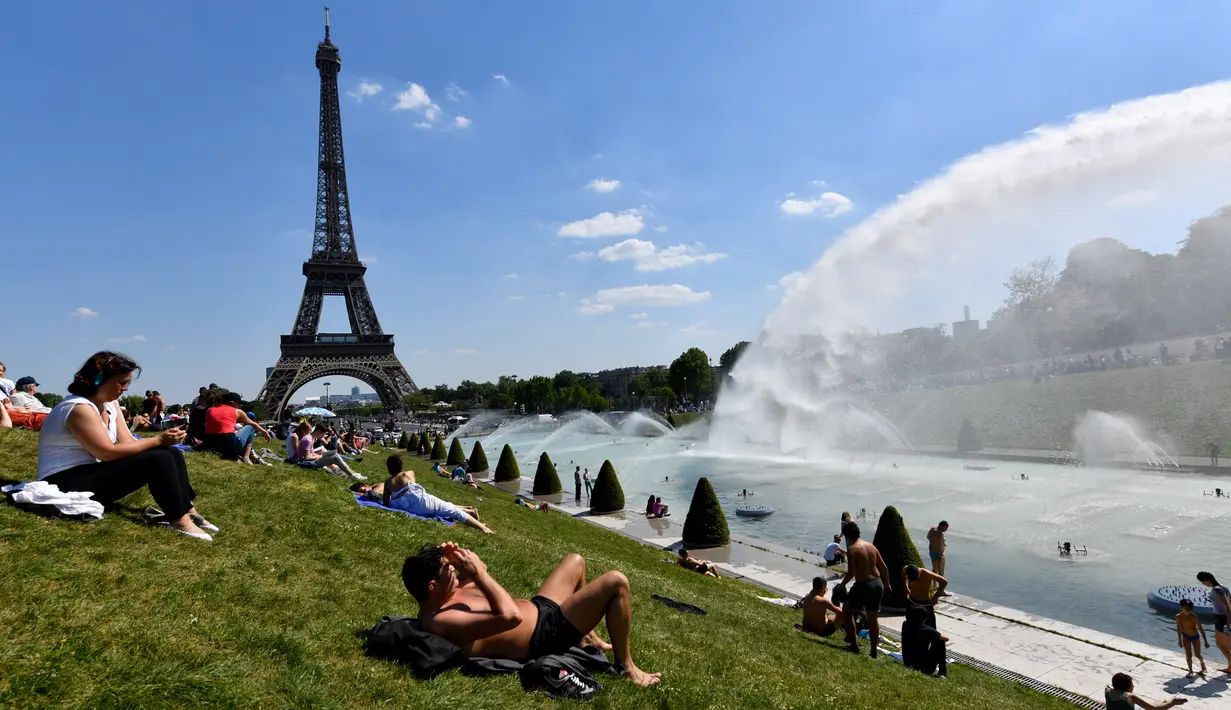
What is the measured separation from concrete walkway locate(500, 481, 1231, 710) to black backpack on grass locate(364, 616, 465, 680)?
34.8 ft

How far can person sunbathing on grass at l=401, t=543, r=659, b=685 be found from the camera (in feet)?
14.3

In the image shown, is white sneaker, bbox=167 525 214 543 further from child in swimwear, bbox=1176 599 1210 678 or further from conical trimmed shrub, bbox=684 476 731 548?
conical trimmed shrub, bbox=684 476 731 548

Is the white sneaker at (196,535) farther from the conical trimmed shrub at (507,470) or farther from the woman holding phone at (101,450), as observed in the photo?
the conical trimmed shrub at (507,470)

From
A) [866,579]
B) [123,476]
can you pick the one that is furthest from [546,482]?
[123,476]

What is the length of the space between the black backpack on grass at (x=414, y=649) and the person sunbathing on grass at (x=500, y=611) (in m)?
0.08

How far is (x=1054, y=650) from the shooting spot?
471 inches

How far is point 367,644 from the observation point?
453cm

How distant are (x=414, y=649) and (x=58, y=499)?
402cm

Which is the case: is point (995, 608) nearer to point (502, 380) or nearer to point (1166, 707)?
point (1166, 707)

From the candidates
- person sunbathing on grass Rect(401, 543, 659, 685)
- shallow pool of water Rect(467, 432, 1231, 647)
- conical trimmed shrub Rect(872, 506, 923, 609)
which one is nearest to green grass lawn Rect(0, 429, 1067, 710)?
person sunbathing on grass Rect(401, 543, 659, 685)

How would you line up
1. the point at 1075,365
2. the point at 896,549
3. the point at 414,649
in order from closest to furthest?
the point at 414,649
the point at 896,549
the point at 1075,365

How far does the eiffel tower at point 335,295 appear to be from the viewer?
268 ft

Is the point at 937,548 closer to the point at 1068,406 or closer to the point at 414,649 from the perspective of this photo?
the point at 414,649

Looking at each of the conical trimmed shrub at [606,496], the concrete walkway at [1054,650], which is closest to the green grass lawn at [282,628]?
the concrete walkway at [1054,650]
